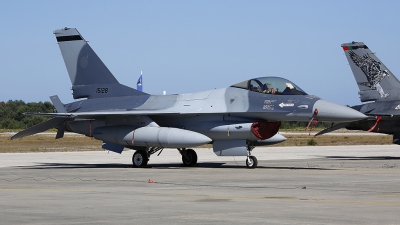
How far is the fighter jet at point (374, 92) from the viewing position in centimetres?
2731

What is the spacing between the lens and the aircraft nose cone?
1936 cm

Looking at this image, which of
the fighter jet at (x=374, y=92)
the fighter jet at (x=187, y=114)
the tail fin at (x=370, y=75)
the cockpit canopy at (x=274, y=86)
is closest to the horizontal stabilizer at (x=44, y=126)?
the fighter jet at (x=187, y=114)

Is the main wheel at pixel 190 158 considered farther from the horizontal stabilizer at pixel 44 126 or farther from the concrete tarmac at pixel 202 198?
the concrete tarmac at pixel 202 198

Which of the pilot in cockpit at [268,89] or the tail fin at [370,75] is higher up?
the tail fin at [370,75]

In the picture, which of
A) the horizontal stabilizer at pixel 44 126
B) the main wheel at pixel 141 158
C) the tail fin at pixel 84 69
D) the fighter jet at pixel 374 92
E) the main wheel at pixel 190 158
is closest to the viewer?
the main wheel at pixel 141 158

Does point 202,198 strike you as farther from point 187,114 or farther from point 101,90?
point 101,90

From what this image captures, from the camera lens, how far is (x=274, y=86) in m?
20.6

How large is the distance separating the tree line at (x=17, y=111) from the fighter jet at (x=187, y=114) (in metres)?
65.9

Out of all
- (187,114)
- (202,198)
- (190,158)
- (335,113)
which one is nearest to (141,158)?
(190,158)

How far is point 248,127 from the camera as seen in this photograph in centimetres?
2061

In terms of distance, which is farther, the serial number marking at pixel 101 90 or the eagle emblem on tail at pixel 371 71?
the eagle emblem on tail at pixel 371 71

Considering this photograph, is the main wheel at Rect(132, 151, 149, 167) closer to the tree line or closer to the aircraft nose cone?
the aircraft nose cone

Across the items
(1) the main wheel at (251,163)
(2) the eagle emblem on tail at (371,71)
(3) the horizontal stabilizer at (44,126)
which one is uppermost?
(2) the eagle emblem on tail at (371,71)

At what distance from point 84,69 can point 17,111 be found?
89025 mm
